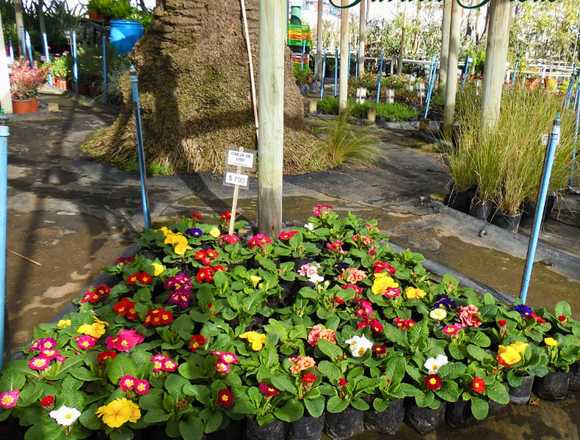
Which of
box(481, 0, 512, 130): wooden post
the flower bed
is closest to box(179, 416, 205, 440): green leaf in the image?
the flower bed

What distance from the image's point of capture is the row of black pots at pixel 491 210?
4.59m

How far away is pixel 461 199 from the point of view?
16.3 feet

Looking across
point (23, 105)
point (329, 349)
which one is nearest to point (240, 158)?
point (329, 349)

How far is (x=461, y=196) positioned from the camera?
495cm

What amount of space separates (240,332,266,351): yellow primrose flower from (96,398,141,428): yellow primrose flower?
1.86 ft

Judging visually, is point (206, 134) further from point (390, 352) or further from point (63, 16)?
point (63, 16)

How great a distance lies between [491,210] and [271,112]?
2.26 metres

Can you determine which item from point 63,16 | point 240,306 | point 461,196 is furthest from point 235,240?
point 63,16

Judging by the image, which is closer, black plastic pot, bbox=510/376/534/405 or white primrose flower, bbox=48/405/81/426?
white primrose flower, bbox=48/405/81/426

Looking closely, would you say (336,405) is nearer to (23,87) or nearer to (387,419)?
(387,419)

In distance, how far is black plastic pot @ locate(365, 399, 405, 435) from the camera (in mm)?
2281

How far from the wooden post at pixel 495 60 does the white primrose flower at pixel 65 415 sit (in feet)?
14.2

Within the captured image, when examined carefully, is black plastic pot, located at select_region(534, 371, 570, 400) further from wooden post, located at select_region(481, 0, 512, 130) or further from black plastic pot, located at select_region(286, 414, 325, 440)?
wooden post, located at select_region(481, 0, 512, 130)

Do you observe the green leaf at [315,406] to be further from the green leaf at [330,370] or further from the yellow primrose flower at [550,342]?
the yellow primrose flower at [550,342]
